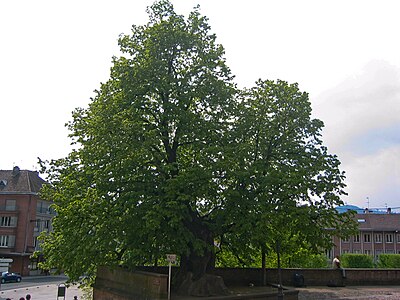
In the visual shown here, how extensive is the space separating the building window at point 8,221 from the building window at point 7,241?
5.65 ft

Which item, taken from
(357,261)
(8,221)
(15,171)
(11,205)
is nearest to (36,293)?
(8,221)

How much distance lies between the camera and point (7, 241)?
7306 centimetres

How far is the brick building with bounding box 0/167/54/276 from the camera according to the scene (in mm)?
72125

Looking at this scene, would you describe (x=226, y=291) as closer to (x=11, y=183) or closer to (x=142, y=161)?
(x=142, y=161)

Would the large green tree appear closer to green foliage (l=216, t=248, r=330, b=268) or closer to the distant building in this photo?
green foliage (l=216, t=248, r=330, b=268)

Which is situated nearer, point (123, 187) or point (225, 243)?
point (123, 187)

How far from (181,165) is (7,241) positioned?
58703mm

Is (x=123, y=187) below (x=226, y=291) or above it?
above

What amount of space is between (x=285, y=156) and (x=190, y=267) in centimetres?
728

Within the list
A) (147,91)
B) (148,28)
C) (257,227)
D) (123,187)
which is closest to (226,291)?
(257,227)

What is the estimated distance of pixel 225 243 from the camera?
26047 mm

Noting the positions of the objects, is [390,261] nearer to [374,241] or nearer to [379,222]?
[374,241]

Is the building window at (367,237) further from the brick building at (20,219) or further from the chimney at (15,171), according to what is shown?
the chimney at (15,171)

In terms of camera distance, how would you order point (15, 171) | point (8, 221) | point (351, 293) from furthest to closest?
1. point (15, 171)
2. point (8, 221)
3. point (351, 293)
